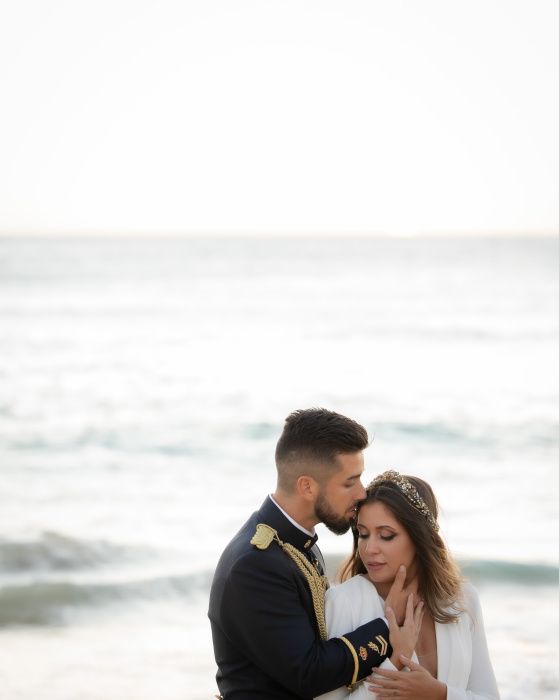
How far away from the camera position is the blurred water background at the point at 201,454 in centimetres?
773

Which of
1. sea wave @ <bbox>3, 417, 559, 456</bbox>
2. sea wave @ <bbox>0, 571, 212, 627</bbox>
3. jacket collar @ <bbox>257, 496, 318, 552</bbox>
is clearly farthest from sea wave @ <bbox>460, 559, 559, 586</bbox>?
sea wave @ <bbox>3, 417, 559, 456</bbox>

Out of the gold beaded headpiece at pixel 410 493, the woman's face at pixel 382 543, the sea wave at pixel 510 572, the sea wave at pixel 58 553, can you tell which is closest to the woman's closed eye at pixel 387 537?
the woman's face at pixel 382 543

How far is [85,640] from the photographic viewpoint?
7.85m

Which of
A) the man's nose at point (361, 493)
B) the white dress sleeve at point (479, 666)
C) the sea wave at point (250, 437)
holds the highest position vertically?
the man's nose at point (361, 493)

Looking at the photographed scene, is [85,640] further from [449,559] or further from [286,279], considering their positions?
[286,279]

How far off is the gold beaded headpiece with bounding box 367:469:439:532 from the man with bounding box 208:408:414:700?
0.19 meters

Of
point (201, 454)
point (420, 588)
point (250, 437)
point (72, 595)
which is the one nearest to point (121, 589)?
point (72, 595)

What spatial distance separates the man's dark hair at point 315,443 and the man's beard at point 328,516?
0.09m

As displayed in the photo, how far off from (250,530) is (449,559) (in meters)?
0.81

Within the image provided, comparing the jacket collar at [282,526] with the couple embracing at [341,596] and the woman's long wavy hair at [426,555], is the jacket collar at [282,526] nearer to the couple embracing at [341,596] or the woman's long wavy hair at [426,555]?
the couple embracing at [341,596]

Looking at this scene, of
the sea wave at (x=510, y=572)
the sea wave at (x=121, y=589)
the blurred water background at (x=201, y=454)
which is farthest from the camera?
the sea wave at (x=510, y=572)

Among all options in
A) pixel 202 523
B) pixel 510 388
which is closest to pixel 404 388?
pixel 510 388

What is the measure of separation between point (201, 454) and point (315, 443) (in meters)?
12.3

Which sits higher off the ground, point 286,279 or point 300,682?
point 286,279
